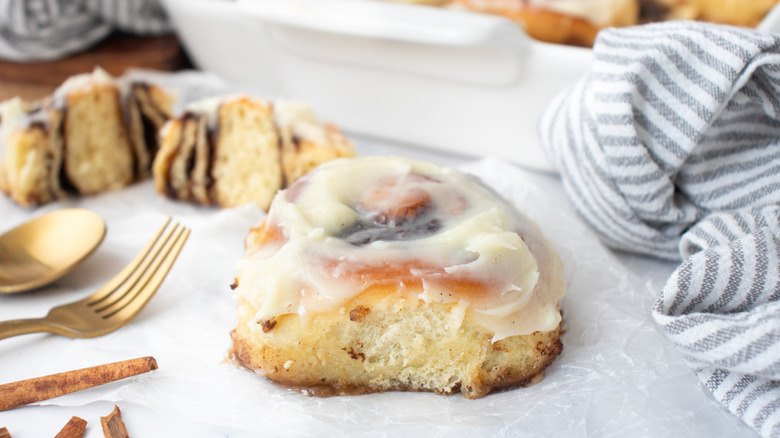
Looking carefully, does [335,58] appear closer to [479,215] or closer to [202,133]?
[202,133]

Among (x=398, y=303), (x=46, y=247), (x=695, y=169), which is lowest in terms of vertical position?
(x=46, y=247)

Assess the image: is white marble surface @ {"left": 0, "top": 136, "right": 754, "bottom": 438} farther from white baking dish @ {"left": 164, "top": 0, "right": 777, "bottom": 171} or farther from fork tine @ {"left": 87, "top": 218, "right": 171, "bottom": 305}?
white baking dish @ {"left": 164, "top": 0, "right": 777, "bottom": 171}

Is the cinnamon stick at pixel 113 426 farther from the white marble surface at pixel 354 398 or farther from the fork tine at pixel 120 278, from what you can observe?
the fork tine at pixel 120 278

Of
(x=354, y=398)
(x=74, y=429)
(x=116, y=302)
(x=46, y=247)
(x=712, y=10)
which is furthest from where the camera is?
(x=712, y=10)

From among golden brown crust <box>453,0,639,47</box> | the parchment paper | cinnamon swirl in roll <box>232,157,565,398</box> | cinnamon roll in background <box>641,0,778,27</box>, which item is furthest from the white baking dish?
cinnamon swirl in roll <box>232,157,565,398</box>

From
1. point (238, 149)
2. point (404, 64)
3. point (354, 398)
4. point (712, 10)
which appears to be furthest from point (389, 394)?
point (712, 10)

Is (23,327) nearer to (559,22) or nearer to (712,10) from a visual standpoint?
(559,22)
